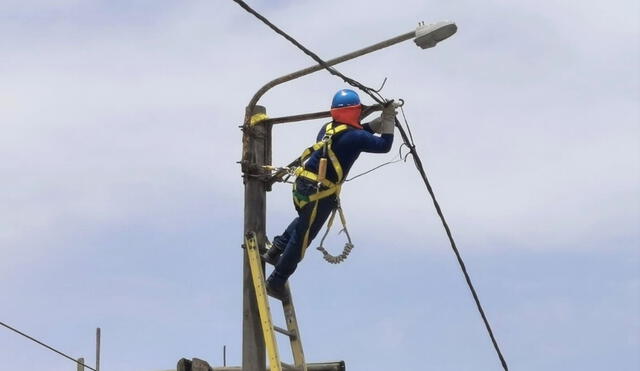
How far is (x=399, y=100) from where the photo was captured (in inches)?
459

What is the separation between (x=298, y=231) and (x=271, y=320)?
2.95 feet

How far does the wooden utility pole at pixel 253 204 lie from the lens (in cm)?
1126

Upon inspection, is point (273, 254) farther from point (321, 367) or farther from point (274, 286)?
point (321, 367)

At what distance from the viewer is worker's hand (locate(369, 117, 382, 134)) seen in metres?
11.9

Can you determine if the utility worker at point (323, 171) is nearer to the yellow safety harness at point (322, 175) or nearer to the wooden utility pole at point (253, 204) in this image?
the yellow safety harness at point (322, 175)

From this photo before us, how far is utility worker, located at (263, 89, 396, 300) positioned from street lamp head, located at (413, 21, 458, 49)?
0.80 metres

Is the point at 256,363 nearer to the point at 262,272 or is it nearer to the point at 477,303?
the point at 262,272

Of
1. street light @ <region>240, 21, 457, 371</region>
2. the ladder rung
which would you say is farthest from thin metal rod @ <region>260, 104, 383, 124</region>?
the ladder rung

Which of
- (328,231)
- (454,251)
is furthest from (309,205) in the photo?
(454,251)

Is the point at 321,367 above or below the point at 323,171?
below

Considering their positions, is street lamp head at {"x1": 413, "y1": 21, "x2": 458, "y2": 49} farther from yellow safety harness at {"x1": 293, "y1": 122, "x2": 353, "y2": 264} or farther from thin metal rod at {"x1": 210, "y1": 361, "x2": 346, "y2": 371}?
thin metal rod at {"x1": 210, "y1": 361, "x2": 346, "y2": 371}

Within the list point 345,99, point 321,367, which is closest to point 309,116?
point 345,99

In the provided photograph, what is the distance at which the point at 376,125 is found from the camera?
11875mm

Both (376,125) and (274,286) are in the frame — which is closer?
(274,286)
